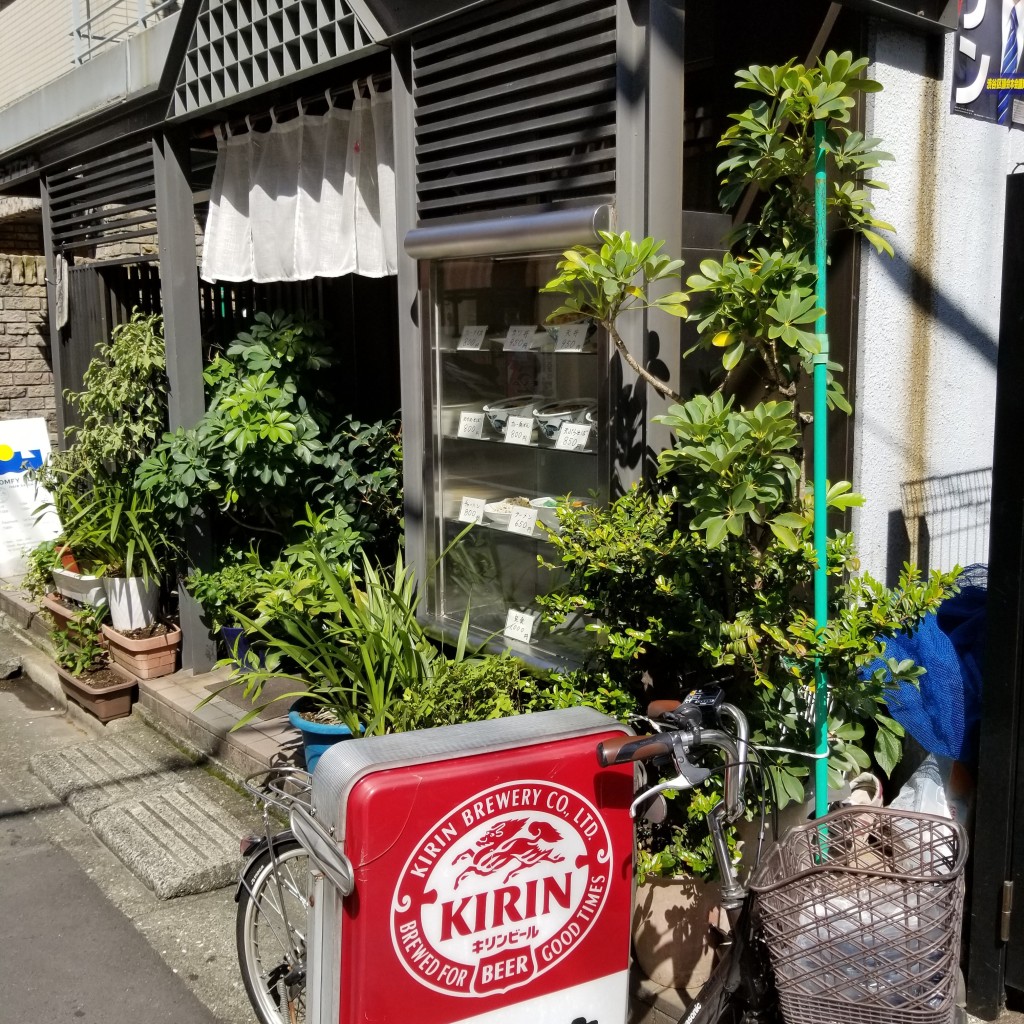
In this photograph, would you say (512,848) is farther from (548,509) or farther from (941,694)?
(548,509)

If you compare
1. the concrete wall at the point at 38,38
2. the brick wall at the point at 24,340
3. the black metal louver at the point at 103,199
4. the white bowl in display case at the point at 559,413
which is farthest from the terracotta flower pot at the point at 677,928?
the concrete wall at the point at 38,38

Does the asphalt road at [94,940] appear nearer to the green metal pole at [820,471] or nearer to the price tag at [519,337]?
the green metal pole at [820,471]

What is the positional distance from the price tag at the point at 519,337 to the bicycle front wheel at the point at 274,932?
A: 7.50 ft

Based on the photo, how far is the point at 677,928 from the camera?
3.50m

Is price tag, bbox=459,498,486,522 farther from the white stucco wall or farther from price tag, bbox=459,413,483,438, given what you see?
the white stucco wall

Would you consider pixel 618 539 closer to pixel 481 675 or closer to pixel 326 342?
pixel 481 675

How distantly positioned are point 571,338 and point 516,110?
92 cm

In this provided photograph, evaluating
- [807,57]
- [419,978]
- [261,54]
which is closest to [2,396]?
[261,54]

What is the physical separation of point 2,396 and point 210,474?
5.68 meters

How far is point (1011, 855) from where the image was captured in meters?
3.36

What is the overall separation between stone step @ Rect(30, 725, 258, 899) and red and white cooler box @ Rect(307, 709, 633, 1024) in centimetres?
216

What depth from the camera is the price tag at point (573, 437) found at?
13.9 ft

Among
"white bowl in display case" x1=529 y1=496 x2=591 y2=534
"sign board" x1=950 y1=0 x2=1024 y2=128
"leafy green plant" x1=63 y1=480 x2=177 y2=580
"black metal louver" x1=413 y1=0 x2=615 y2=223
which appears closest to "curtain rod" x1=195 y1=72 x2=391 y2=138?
"black metal louver" x1=413 y1=0 x2=615 y2=223

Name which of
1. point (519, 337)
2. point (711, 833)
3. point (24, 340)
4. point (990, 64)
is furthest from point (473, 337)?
point (24, 340)
